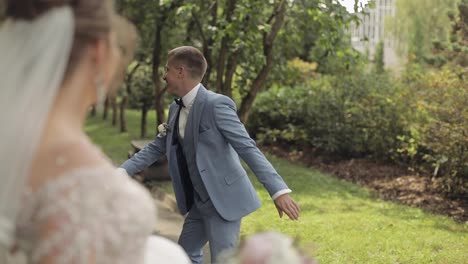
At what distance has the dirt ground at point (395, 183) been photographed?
424 inches

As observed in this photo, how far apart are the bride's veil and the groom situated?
2871 mm

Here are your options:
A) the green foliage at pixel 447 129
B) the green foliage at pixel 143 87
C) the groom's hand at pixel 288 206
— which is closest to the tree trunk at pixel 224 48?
the green foliage at pixel 447 129

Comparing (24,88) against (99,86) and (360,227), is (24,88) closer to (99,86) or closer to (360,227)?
(99,86)

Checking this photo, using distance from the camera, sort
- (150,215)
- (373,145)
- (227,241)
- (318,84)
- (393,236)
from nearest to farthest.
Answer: (150,215), (227,241), (393,236), (373,145), (318,84)

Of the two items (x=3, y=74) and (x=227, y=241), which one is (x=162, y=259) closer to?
(x=3, y=74)

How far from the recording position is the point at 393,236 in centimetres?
879

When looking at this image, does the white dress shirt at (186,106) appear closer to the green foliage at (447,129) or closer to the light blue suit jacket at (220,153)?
the light blue suit jacket at (220,153)

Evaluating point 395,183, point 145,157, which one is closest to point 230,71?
point 395,183

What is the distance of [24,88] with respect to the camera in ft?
6.98

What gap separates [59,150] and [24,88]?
23cm

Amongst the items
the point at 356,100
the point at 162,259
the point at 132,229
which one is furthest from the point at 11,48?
the point at 356,100

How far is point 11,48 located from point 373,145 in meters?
13.0

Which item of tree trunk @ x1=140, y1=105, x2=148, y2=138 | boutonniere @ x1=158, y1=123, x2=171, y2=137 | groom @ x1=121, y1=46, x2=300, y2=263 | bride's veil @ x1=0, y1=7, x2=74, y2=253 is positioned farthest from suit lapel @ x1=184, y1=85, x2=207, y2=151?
tree trunk @ x1=140, y1=105, x2=148, y2=138

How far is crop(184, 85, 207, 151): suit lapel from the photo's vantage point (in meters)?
5.20
